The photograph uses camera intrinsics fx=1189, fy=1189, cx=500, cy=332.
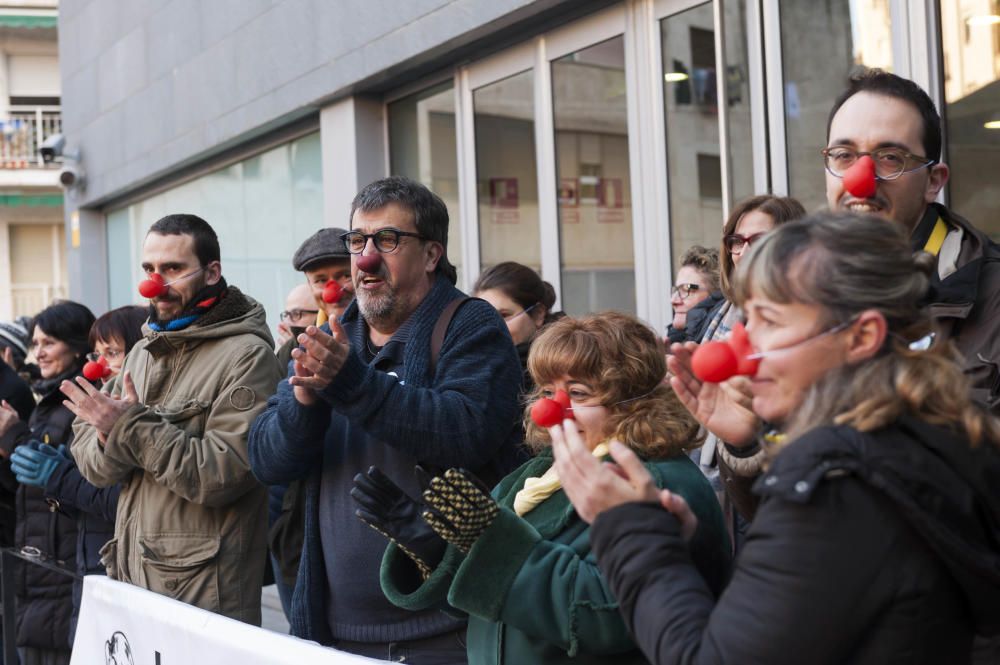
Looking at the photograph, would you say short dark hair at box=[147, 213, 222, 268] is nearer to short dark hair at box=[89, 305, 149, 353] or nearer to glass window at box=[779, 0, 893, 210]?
short dark hair at box=[89, 305, 149, 353]

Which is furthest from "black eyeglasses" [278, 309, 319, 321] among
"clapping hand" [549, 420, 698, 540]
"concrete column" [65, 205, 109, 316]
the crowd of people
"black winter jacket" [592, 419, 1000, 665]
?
"concrete column" [65, 205, 109, 316]

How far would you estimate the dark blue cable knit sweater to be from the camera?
3.15 m

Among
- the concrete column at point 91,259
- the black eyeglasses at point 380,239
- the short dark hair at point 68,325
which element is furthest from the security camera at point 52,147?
the black eyeglasses at point 380,239

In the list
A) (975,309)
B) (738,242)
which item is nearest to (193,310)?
(738,242)

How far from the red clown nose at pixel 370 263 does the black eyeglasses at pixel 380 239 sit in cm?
5

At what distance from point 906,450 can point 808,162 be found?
169 inches

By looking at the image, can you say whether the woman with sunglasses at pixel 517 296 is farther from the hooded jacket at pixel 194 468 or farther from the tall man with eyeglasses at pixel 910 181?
the tall man with eyeglasses at pixel 910 181

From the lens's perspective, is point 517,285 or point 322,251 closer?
point 322,251

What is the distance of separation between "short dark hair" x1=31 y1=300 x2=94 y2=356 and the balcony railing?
22.6 metres

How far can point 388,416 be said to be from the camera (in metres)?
3.09

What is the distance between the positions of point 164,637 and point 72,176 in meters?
11.3

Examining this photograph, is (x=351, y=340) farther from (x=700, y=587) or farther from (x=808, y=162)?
(x=808, y=162)

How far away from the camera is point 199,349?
434 centimetres

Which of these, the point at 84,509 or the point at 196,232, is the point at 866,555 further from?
the point at 84,509
